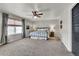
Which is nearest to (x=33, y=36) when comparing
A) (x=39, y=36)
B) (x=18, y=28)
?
(x=39, y=36)

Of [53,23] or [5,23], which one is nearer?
[5,23]

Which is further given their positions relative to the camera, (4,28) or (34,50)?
(4,28)

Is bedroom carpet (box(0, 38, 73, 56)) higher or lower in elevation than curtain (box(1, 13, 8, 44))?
lower

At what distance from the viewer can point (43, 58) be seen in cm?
112

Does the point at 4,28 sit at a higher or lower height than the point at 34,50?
higher

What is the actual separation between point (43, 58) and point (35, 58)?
100 millimetres

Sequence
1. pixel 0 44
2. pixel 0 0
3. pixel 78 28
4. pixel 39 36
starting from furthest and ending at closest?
pixel 39 36 < pixel 0 44 < pixel 78 28 < pixel 0 0

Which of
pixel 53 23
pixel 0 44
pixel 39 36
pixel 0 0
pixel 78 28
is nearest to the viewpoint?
pixel 0 0

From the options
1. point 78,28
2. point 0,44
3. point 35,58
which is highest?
point 78,28

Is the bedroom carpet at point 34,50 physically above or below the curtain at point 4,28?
below

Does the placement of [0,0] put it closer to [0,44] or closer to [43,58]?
[43,58]

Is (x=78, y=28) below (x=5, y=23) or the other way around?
below

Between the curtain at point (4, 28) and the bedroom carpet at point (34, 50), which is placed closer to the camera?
the bedroom carpet at point (34, 50)

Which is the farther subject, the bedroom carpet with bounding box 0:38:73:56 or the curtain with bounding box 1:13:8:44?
the curtain with bounding box 1:13:8:44
